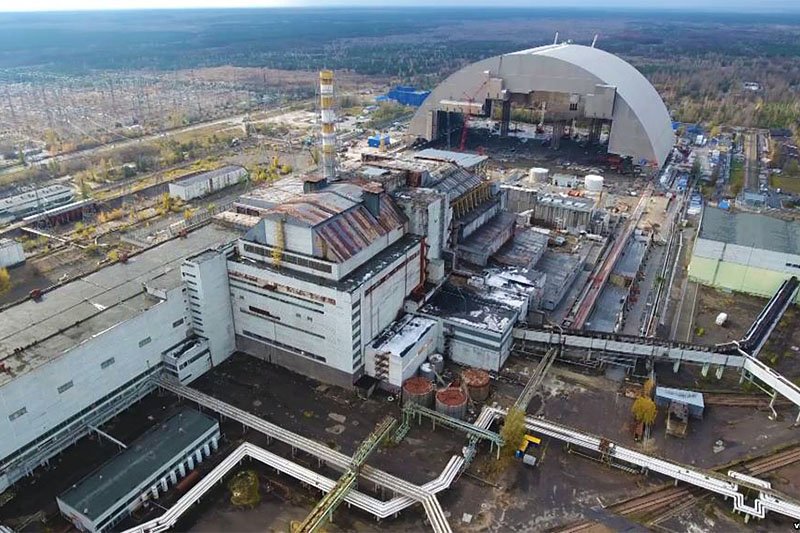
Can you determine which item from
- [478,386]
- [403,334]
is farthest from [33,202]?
[478,386]

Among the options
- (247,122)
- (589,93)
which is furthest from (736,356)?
(247,122)

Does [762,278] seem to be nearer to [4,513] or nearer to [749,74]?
[4,513]

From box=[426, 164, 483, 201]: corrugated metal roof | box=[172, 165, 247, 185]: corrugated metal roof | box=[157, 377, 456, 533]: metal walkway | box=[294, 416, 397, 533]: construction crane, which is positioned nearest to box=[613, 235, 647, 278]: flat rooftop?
box=[426, 164, 483, 201]: corrugated metal roof

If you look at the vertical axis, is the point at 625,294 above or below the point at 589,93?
below

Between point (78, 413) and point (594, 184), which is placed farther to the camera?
point (594, 184)

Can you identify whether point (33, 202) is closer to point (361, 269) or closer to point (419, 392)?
point (361, 269)

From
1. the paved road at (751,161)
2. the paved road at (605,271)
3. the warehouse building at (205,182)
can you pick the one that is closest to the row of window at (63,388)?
the paved road at (605,271)
